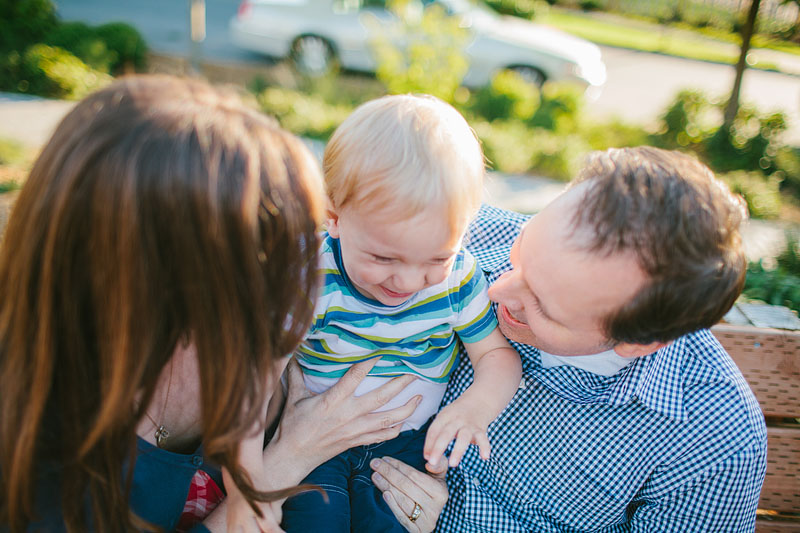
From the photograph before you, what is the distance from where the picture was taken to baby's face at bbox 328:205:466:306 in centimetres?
156

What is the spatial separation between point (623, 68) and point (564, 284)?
48.6 feet

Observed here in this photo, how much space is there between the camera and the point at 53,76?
798 centimetres

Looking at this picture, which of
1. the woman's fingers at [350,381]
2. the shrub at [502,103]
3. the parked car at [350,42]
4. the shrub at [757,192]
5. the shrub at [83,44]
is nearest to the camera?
the woman's fingers at [350,381]

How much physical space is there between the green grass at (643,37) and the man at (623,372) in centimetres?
1708

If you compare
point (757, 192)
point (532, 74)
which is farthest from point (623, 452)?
point (532, 74)

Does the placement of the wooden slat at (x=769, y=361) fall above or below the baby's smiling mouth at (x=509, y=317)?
below

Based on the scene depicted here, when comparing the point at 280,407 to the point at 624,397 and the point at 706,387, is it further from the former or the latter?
the point at 706,387

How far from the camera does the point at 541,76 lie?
10211 millimetres

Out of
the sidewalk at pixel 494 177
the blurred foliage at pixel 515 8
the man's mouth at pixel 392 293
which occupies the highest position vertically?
the blurred foliage at pixel 515 8

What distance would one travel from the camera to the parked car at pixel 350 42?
9.91m

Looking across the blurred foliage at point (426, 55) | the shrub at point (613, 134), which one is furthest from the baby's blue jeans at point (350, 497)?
the shrub at point (613, 134)

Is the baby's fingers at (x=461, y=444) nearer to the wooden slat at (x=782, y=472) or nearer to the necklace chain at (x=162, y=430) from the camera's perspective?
the necklace chain at (x=162, y=430)

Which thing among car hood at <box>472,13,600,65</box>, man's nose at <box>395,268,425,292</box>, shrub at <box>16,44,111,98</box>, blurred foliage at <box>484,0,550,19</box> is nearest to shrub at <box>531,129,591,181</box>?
car hood at <box>472,13,600,65</box>

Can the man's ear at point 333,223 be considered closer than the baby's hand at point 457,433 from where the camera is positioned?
No
